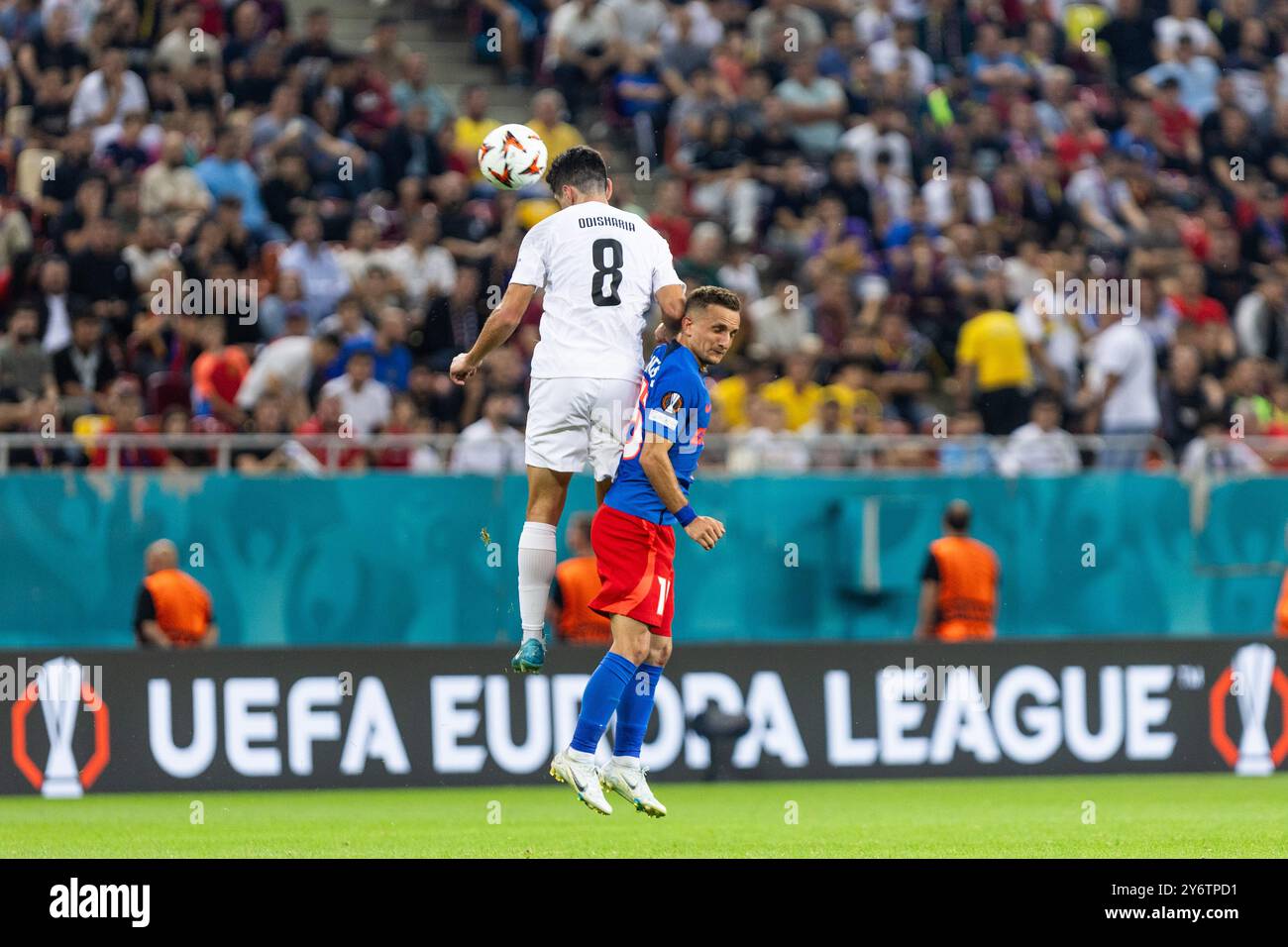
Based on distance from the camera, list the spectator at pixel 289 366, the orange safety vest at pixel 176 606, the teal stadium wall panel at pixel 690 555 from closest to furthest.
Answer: the orange safety vest at pixel 176 606
the teal stadium wall panel at pixel 690 555
the spectator at pixel 289 366

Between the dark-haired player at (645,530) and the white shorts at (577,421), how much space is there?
0.22m

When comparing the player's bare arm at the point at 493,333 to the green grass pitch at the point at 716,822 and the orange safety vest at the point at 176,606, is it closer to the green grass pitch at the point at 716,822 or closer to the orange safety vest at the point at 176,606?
the green grass pitch at the point at 716,822

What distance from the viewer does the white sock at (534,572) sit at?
11.2 metres

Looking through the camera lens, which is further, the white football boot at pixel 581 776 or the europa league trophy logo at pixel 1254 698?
the europa league trophy logo at pixel 1254 698

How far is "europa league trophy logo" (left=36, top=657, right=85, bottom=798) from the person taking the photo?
15656 millimetres

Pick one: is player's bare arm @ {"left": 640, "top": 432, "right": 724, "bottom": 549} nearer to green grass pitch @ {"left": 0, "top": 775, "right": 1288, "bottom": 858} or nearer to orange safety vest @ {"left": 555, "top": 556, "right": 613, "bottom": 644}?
green grass pitch @ {"left": 0, "top": 775, "right": 1288, "bottom": 858}

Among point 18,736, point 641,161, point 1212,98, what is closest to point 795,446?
point 641,161

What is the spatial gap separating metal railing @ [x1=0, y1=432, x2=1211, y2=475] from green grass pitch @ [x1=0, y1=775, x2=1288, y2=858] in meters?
3.11

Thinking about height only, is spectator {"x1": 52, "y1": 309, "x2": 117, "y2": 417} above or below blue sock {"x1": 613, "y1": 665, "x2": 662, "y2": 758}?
above

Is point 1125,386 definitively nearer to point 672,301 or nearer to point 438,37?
point 438,37

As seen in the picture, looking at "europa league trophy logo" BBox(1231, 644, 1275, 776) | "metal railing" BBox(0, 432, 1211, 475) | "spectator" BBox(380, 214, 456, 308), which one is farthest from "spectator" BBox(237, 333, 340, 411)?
"europa league trophy logo" BBox(1231, 644, 1275, 776)

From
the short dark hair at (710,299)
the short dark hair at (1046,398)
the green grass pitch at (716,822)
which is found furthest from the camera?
the short dark hair at (1046,398)

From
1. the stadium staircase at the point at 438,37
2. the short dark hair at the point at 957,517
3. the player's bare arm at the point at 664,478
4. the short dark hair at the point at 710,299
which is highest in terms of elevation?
the stadium staircase at the point at 438,37

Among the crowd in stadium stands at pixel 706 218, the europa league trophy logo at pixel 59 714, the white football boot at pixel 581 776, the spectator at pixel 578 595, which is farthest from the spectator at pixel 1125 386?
the white football boot at pixel 581 776
